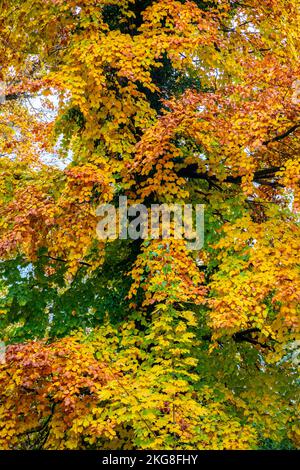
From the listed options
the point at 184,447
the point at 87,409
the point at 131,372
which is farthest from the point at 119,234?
the point at 184,447

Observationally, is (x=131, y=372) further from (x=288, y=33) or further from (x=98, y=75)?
(x=288, y=33)

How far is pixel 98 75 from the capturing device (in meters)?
8.20

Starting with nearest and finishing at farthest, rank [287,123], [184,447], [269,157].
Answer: [184,447]
[287,123]
[269,157]

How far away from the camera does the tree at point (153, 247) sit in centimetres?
694

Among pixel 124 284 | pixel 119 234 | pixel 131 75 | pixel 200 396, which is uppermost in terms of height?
pixel 131 75

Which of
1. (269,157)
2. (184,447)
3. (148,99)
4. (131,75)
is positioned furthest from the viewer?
(148,99)

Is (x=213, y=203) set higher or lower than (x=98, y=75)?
lower

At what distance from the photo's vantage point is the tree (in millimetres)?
6941

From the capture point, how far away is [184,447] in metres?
6.52

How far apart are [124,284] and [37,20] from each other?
16.0 ft

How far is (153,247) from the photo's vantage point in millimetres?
8047
